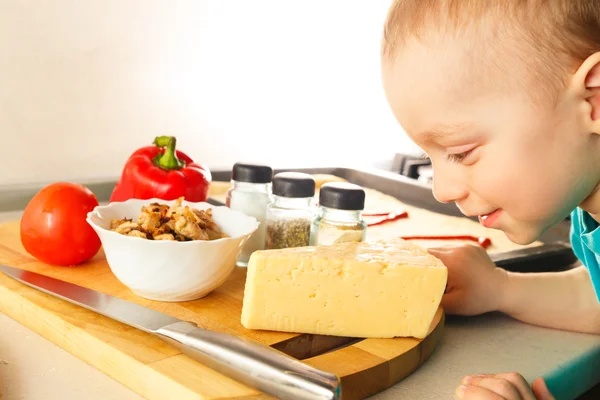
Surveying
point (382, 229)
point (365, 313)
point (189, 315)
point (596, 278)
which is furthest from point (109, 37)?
point (596, 278)

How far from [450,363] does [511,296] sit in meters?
0.21

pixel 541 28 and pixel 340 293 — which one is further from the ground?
pixel 541 28

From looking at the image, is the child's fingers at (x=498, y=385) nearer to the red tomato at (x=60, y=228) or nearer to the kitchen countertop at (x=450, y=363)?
the kitchen countertop at (x=450, y=363)

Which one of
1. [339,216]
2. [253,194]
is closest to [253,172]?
[253,194]

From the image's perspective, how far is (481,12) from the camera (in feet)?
2.20

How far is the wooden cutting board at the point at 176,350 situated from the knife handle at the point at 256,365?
13 mm

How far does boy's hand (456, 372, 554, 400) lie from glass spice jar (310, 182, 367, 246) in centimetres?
32

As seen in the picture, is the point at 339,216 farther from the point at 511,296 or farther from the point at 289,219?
the point at 511,296

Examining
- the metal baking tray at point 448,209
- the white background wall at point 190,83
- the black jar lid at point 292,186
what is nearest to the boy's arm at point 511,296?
the metal baking tray at point 448,209

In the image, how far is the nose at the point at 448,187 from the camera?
0.75m

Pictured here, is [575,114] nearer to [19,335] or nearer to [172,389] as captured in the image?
[172,389]

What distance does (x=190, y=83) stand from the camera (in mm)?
1902

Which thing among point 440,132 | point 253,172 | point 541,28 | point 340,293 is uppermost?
point 541,28

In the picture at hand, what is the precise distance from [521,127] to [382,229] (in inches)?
27.9
